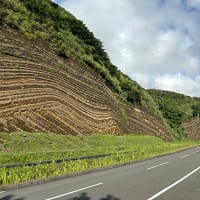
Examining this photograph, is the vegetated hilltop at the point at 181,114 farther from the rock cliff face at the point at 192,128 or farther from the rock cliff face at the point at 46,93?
the rock cliff face at the point at 46,93

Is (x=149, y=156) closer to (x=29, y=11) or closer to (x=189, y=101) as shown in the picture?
(x=29, y=11)

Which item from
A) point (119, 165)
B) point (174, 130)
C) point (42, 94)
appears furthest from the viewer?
point (174, 130)

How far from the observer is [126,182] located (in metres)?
14.2

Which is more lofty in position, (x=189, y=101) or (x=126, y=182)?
(x=189, y=101)

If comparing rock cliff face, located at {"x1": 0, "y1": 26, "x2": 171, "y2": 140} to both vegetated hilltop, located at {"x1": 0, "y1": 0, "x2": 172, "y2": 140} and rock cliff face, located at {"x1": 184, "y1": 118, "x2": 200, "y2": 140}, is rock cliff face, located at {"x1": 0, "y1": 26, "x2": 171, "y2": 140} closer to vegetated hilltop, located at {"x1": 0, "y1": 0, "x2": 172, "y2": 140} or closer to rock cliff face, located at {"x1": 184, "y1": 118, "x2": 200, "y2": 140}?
vegetated hilltop, located at {"x1": 0, "y1": 0, "x2": 172, "y2": 140}

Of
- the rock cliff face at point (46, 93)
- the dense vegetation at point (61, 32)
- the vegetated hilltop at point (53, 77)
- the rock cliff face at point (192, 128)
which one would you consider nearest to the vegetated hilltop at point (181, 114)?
the rock cliff face at point (192, 128)

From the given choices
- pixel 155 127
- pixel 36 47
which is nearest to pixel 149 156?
pixel 36 47

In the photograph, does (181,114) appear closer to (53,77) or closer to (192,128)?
(192,128)

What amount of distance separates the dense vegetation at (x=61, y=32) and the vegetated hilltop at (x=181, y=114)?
99.5 ft

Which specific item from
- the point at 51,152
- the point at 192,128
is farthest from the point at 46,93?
the point at 192,128

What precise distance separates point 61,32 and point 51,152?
25110 mm

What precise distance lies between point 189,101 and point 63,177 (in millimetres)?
115916

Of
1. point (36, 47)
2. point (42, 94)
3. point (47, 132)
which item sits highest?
point (36, 47)

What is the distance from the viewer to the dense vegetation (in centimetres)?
3581
